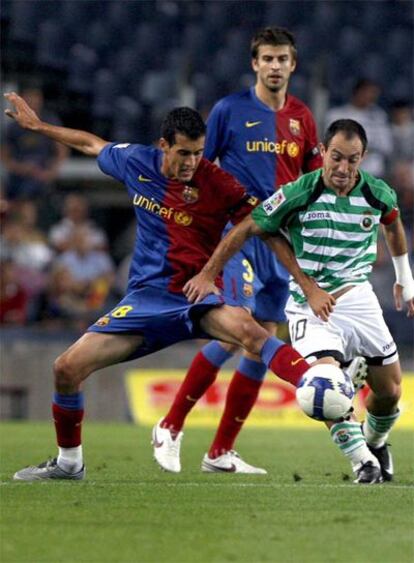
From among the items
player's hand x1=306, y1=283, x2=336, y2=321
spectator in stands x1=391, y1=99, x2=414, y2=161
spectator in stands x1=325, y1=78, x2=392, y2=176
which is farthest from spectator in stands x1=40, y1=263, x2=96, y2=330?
player's hand x1=306, y1=283, x2=336, y2=321

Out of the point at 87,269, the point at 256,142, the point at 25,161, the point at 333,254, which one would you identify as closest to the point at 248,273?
the point at 256,142

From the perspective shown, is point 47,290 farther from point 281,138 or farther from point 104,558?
point 104,558

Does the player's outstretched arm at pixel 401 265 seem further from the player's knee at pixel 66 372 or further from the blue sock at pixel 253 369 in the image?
the player's knee at pixel 66 372

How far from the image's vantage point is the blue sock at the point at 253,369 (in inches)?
359

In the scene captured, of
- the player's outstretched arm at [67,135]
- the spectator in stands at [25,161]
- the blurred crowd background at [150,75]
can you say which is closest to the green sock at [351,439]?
the player's outstretched arm at [67,135]

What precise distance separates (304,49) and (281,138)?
10.4 m

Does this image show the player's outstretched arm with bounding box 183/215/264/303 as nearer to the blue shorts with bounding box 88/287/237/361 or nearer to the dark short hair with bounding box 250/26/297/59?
the blue shorts with bounding box 88/287/237/361

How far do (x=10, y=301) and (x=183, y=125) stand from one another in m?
8.01

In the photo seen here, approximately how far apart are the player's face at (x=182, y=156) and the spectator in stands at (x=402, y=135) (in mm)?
9465

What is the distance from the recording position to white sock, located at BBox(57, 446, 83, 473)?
8.02 m

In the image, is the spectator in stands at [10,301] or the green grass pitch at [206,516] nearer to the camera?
the green grass pitch at [206,516]

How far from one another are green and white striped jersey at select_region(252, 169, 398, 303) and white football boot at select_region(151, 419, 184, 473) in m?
1.52

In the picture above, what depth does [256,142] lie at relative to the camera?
906 centimetres

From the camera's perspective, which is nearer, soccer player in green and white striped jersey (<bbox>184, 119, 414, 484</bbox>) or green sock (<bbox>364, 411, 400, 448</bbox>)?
soccer player in green and white striped jersey (<bbox>184, 119, 414, 484</bbox>)
